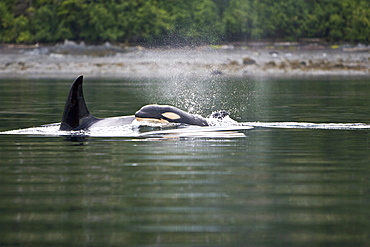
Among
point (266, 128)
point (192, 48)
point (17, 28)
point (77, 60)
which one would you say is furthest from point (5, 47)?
point (266, 128)

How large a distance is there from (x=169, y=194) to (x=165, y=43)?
211 ft

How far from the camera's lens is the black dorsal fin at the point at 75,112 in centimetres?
1819

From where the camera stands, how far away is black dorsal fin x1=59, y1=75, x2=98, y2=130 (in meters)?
18.2

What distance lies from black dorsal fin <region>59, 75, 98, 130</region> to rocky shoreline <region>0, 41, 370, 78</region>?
40.5 meters

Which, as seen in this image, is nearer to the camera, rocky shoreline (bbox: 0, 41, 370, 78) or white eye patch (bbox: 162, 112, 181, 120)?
white eye patch (bbox: 162, 112, 181, 120)

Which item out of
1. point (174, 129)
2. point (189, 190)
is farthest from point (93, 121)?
point (189, 190)

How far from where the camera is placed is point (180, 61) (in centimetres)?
6225

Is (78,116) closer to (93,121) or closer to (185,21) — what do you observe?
(93,121)

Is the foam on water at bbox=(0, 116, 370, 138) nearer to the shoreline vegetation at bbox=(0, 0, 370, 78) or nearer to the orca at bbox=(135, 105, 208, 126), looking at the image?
the orca at bbox=(135, 105, 208, 126)

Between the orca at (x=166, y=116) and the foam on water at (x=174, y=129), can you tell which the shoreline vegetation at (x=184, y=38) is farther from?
the orca at (x=166, y=116)

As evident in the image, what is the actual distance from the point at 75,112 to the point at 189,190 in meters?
8.59

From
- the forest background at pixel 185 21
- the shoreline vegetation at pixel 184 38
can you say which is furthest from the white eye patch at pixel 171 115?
the forest background at pixel 185 21

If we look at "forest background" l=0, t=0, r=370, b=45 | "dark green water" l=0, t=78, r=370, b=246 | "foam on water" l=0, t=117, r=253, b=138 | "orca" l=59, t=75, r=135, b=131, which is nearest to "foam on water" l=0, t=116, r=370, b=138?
"foam on water" l=0, t=117, r=253, b=138

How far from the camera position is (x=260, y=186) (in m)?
10.5
